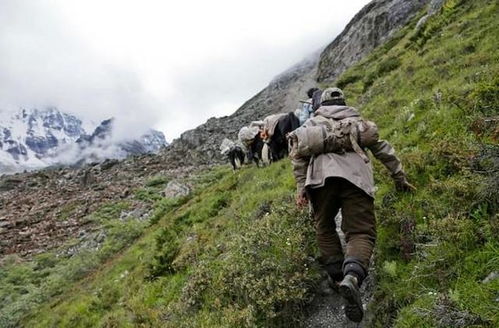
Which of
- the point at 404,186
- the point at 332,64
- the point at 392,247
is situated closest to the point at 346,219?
the point at 392,247

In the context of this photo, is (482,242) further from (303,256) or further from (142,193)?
(142,193)

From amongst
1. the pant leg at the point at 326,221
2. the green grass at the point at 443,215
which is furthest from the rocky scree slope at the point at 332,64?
the pant leg at the point at 326,221

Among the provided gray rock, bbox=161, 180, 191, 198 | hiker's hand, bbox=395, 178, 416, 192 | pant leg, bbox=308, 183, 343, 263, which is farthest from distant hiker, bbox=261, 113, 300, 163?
gray rock, bbox=161, 180, 191, 198

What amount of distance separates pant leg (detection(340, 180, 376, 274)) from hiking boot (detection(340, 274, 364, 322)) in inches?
20.8

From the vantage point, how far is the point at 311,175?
5039 mm

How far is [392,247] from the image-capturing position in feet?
17.8

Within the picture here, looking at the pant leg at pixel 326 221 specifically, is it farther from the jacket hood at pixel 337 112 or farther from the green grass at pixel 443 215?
the jacket hood at pixel 337 112

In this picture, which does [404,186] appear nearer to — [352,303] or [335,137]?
[335,137]

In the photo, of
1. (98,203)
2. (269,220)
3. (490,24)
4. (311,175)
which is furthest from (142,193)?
(311,175)

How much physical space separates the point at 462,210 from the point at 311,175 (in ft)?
5.44

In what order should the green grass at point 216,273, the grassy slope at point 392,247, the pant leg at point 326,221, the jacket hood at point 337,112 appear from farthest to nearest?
the green grass at point 216,273 → the jacket hood at point 337,112 → the pant leg at point 326,221 → the grassy slope at point 392,247

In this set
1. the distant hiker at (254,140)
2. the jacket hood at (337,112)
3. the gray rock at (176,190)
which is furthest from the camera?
the gray rock at (176,190)

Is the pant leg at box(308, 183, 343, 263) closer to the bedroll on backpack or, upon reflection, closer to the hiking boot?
the bedroll on backpack

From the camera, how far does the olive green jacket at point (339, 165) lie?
485 cm
